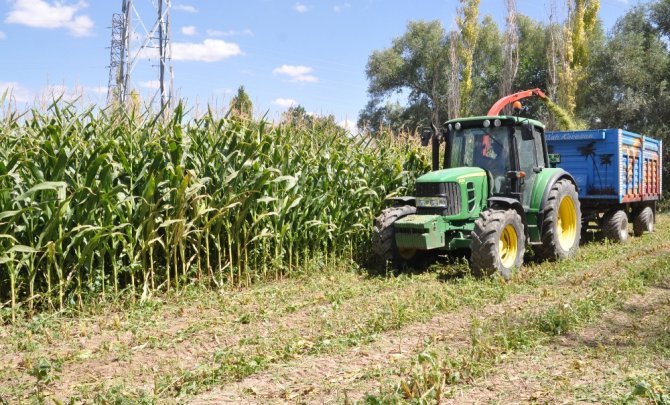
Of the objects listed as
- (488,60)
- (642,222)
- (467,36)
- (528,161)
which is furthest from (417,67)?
(528,161)

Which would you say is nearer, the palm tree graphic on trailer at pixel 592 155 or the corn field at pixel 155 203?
the corn field at pixel 155 203

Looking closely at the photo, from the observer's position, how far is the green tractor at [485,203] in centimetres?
706

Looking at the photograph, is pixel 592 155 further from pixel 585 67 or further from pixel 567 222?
pixel 585 67

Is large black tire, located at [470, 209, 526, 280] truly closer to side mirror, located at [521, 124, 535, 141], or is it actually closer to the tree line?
side mirror, located at [521, 124, 535, 141]

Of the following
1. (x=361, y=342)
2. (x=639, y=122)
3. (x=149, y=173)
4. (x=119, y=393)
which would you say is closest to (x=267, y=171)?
(x=149, y=173)

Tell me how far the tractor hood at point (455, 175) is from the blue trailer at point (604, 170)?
2640 millimetres

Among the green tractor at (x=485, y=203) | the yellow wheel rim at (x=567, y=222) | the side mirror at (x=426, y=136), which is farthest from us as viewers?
the yellow wheel rim at (x=567, y=222)

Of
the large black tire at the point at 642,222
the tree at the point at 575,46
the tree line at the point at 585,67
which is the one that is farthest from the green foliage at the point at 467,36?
the large black tire at the point at 642,222

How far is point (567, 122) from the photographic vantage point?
1450 centimetres

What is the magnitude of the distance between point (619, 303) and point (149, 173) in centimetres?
484

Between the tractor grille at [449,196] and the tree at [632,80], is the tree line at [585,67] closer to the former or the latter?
the tree at [632,80]

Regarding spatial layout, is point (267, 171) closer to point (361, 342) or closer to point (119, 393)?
point (361, 342)

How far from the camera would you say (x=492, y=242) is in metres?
6.75

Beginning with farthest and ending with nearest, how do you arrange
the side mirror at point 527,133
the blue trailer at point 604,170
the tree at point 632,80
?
the tree at point 632,80 → the blue trailer at point 604,170 → the side mirror at point 527,133
